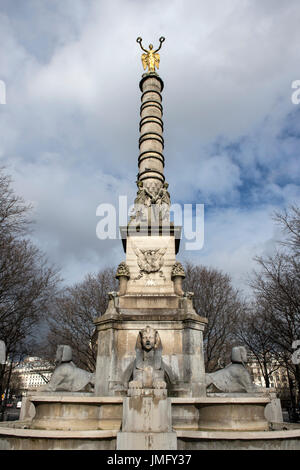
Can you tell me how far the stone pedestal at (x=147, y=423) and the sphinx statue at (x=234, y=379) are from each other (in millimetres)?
3122

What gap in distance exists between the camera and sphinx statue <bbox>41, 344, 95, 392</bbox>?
8.12 meters

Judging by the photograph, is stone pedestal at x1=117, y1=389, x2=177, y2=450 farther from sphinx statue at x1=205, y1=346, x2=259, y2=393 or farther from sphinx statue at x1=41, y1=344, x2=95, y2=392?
sphinx statue at x1=41, y1=344, x2=95, y2=392

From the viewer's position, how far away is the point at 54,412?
6711mm

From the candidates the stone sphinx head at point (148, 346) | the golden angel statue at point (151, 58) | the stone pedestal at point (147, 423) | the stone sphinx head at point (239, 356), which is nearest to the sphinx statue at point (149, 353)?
the stone sphinx head at point (148, 346)

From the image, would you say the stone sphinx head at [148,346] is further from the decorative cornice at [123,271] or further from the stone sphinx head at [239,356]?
the decorative cornice at [123,271]

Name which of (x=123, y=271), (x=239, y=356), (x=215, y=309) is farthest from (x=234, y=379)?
(x=215, y=309)

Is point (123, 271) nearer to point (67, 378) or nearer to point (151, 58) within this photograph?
point (67, 378)

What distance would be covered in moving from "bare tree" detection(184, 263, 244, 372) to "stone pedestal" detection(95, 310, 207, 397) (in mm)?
15238

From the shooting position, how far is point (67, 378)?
8.31 m

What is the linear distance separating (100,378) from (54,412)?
5.99ft

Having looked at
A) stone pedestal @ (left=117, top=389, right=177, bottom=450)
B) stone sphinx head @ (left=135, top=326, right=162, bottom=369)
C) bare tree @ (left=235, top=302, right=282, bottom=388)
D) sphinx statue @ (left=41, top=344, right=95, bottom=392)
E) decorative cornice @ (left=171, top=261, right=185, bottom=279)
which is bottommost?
stone pedestal @ (left=117, top=389, right=177, bottom=450)

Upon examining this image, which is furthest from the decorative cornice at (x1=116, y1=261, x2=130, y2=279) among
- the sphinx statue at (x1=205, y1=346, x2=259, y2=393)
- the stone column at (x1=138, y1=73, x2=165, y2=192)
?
the stone column at (x1=138, y1=73, x2=165, y2=192)

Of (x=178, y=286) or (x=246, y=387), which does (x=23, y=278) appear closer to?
(x=178, y=286)
